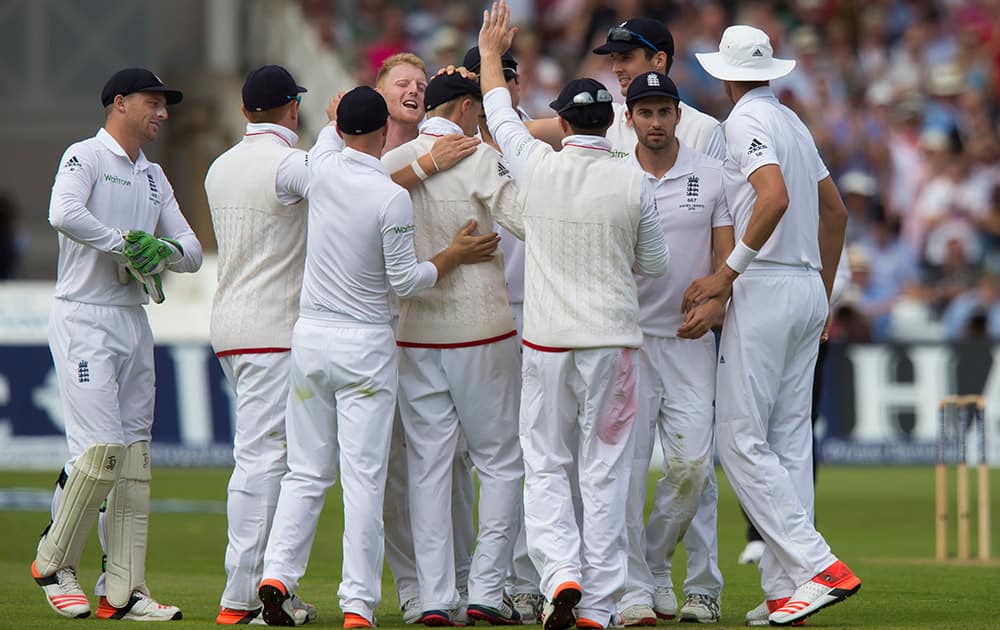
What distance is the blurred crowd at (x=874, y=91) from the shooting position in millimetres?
18016

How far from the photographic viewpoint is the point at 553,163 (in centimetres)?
763

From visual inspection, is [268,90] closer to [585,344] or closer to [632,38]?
[632,38]

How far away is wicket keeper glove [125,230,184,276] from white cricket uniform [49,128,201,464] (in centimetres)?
7

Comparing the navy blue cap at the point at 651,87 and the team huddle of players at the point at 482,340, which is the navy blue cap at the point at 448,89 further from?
the navy blue cap at the point at 651,87

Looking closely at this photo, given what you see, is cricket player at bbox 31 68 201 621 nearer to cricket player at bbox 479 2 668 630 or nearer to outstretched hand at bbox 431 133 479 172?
→ outstretched hand at bbox 431 133 479 172

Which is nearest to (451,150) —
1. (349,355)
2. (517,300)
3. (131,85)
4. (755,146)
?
(517,300)

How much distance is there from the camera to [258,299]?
317 inches

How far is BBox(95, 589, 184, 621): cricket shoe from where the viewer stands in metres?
8.04

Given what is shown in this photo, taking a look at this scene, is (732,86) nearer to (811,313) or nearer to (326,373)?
(811,313)

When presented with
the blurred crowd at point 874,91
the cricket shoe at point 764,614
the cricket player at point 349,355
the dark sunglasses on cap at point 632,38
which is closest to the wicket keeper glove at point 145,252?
the cricket player at point 349,355

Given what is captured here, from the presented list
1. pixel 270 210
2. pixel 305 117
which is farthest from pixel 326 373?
pixel 305 117

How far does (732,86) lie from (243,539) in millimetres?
3242

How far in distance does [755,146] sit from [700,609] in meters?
2.30

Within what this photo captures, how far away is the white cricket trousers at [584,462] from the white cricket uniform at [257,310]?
1.24m
